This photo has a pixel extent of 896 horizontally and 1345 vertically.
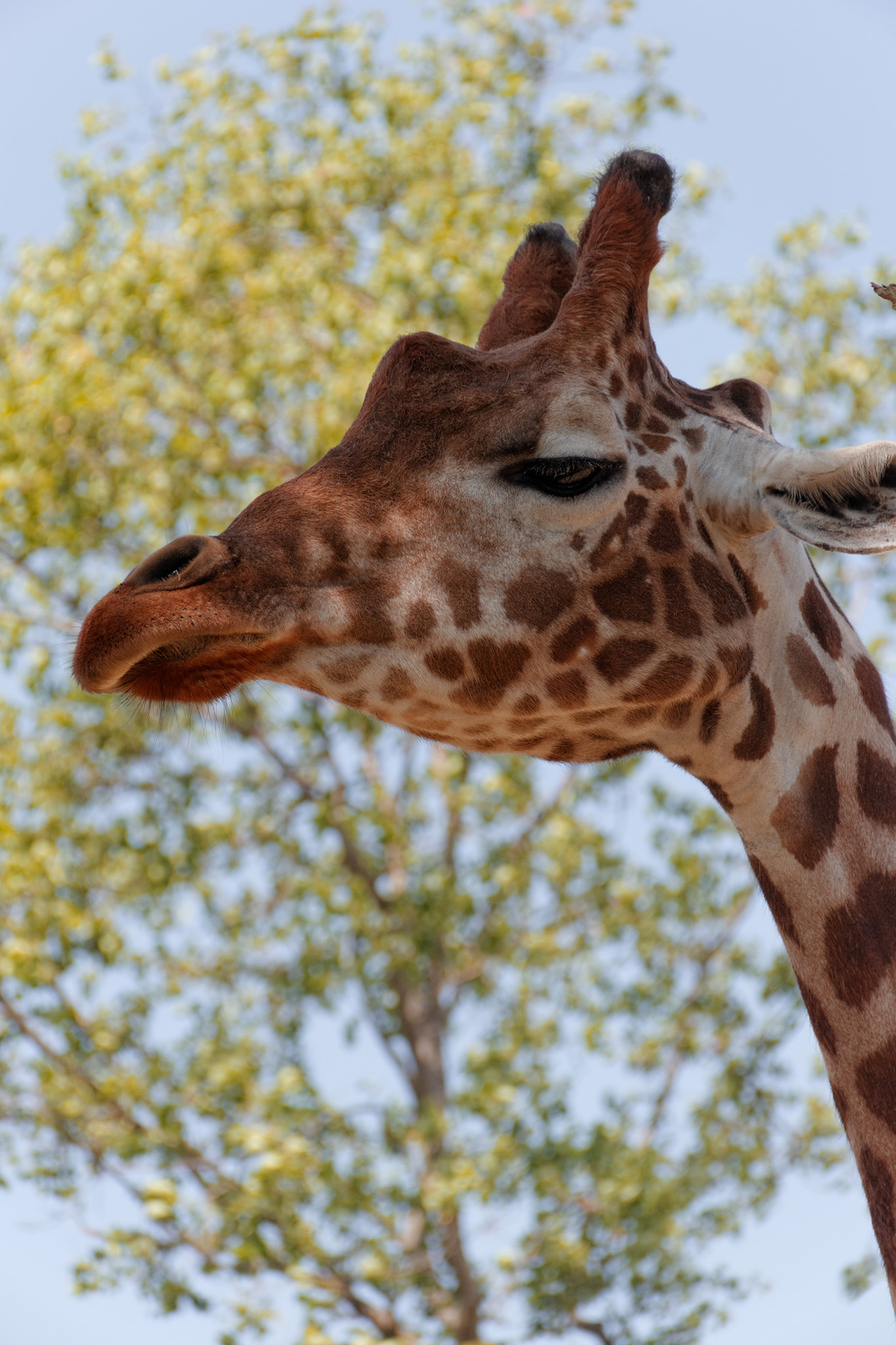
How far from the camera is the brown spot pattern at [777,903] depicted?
8.14 ft

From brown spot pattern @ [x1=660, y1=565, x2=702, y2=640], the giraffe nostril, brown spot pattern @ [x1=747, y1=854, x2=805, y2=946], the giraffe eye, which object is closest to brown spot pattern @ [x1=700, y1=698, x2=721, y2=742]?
brown spot pattern @ [x1=660, y1=565, x2=702, y2=640]

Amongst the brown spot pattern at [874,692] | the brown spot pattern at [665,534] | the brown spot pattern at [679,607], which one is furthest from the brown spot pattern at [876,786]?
the brown spot pattern at [665,534]

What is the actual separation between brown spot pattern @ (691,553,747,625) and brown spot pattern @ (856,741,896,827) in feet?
1.29

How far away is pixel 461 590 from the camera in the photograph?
2.41 m

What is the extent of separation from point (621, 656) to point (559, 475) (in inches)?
14.1

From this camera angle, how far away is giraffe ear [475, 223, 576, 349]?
3.01 m

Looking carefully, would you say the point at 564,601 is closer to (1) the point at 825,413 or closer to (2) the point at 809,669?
(2) the point at 809,669

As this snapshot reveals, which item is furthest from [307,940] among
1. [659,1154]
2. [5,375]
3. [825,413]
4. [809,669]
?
[809,669]

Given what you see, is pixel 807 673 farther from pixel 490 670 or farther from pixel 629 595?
pixel 490 670

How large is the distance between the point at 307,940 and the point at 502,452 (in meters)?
8.68

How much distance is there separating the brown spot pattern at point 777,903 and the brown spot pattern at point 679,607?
1.57 ft

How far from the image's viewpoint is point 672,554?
249cm

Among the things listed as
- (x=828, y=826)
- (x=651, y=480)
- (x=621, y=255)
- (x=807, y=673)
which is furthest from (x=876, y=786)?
(x=621, y=255)

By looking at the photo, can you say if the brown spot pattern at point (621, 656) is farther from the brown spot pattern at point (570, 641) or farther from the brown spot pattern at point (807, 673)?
the brown spot pattern at point (807, 673)
